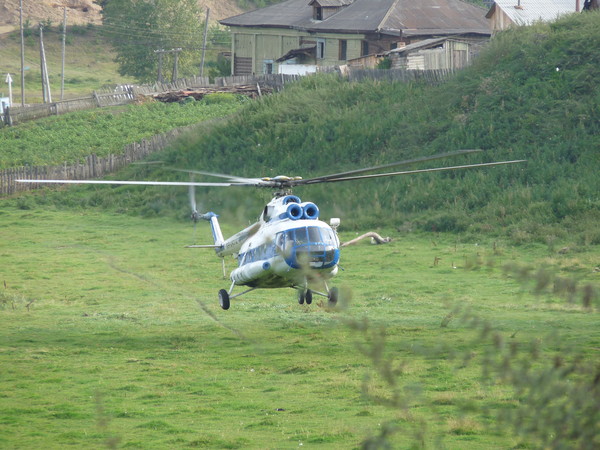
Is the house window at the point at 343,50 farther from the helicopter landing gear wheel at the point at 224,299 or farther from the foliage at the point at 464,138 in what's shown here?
the helicopter landing gear wheel at the point at 224,299

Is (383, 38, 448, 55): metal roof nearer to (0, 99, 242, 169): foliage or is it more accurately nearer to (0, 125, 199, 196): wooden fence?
(0, 99, 242, 169): foliage

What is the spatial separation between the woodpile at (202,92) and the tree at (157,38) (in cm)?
1862

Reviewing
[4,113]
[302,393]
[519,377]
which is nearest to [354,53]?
[4,113]

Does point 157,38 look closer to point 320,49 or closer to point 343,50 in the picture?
point 320,49

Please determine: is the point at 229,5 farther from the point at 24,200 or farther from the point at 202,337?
the point at 202,337

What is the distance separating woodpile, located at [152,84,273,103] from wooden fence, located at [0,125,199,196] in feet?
31.6

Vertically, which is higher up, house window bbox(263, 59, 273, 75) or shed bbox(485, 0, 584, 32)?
shed bbox(485, 0, 584, 32)

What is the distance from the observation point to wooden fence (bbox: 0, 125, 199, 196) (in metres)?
43.2

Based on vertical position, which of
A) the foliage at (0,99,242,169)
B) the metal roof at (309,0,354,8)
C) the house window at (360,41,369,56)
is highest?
the metal roof at (309,0,354,8)

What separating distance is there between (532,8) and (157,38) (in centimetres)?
3499

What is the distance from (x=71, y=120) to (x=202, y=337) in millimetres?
35282

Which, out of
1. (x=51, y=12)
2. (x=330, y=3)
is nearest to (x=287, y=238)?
(x=330, y=3)

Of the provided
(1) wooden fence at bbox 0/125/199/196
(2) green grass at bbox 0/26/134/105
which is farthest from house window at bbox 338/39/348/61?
(2) green grass at bbox 0/26/134/105

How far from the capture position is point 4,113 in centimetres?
5494
